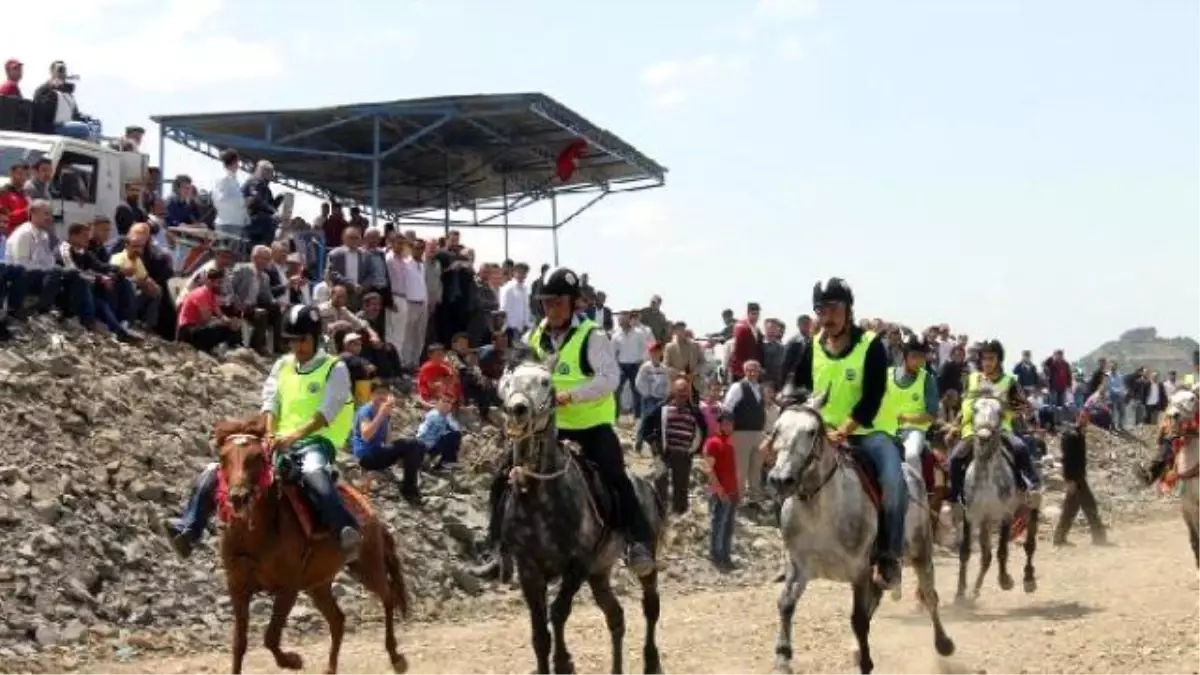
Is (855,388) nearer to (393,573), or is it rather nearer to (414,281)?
Result: (393,573)

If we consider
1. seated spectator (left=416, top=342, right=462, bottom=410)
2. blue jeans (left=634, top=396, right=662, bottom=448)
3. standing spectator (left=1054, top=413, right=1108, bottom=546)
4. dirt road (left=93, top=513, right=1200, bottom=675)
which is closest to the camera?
dirt road (left=93, top=513, right=1200, bottom=675)

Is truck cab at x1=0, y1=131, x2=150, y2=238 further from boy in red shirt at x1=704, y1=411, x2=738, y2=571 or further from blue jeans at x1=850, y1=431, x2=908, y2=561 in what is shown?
blue jeans at x1=850, y1=431, x2=908, y2=561

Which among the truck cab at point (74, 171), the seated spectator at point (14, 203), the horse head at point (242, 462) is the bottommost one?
the horse head at point (242, 462)

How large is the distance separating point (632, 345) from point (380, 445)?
341 inches

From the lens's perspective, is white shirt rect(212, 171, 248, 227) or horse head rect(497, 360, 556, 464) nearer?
horse head rect(497, 360, 556, 464)

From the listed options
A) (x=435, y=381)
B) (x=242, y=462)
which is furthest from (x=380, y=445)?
(x=242, y=462)

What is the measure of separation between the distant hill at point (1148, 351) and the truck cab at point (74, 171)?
5717cm

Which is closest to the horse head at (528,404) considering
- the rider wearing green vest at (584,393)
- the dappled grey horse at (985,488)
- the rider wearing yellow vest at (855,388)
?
the rider wearing green vest at (584,393)

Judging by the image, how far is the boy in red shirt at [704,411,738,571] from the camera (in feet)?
70.8

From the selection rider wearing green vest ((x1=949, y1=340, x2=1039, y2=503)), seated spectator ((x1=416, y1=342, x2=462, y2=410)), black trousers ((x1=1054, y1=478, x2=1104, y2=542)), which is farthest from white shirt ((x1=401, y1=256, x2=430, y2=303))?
black trousers ((x1=1054, y1=478, x2=1104, y2=542))

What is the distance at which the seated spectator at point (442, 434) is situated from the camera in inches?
824

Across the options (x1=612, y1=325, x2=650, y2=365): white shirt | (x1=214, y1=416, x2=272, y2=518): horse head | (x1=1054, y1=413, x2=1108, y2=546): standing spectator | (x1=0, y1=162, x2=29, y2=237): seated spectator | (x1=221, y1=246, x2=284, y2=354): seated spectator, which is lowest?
(x1=1054, y1=413, x2=1108, y2=546): standing spectator

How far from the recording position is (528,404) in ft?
34.7

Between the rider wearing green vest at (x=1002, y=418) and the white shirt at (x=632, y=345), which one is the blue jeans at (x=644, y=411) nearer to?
the white shirt at (x=632, y=345)
